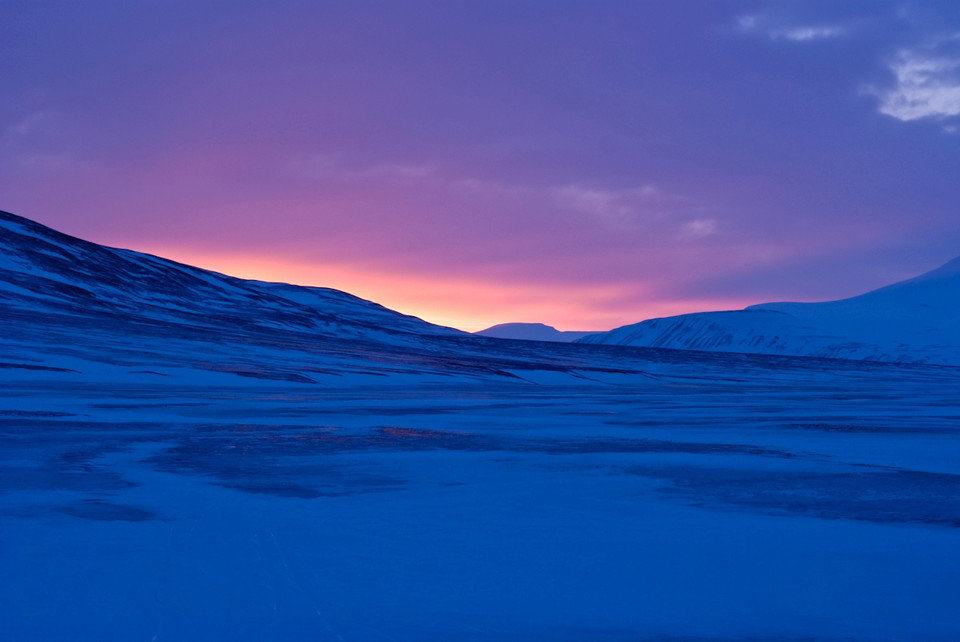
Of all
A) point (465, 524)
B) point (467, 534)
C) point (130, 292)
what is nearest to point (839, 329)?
point (130, 292)

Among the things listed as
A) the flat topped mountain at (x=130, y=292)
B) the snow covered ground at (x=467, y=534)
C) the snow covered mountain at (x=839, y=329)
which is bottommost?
the snow covered ground at (x=467, y=534)

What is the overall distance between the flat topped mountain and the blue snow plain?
3240 cm

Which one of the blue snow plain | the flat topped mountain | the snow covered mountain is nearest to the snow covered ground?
the blue snow plain

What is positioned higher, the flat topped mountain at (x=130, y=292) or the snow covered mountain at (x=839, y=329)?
the snow covered mountain at (x=839, y=329)

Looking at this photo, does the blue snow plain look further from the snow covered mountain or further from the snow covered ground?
the snow covered mountain

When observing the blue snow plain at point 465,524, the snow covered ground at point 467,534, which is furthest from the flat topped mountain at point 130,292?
the snow covered ground at point 467,534

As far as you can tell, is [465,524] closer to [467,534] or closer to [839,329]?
[467,534]

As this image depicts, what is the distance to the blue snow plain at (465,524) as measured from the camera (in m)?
4.31

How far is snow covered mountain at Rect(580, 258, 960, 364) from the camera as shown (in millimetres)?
143250

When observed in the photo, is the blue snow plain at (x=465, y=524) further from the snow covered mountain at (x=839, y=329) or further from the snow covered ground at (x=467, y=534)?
the snow covered mountain at (x=839, y=329)

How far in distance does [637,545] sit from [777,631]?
69.1 inches

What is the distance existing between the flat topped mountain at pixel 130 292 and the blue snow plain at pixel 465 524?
3240cm

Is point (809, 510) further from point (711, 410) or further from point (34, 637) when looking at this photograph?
point (711, 410)

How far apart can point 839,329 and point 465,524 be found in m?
165
